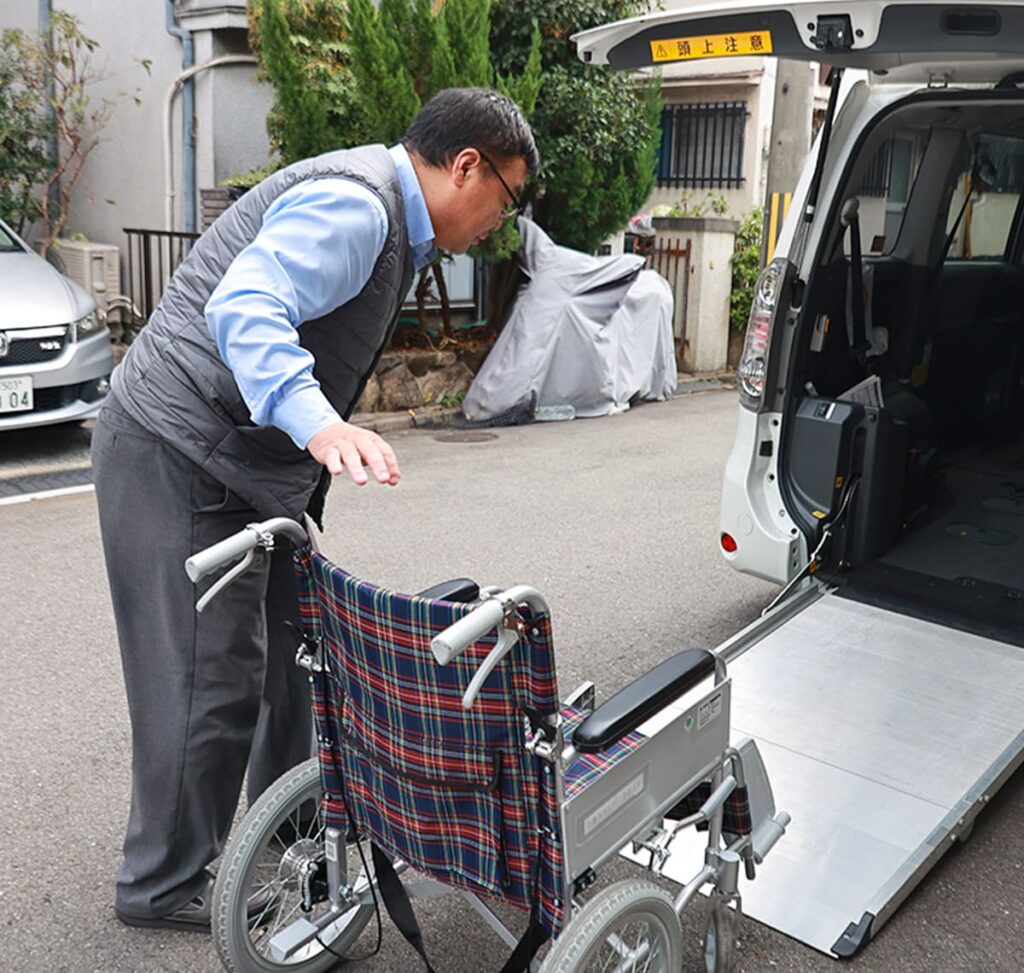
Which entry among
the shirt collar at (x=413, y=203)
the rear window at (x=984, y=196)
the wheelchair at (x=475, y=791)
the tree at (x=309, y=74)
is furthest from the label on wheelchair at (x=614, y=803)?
the tree at (x=309, y=74)

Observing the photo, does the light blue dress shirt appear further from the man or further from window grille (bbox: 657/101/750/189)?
window grille (bbox: 657/101/750/189)

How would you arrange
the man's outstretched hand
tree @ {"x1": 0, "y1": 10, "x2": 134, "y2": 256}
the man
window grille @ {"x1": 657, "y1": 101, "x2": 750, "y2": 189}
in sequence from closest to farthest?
the man's outstretched hand < the man < tree @ {"x1": 0, "y1": 10, "x2": 134, "y2": 256} < window grille @ {"x1": 657, "y1": 101, "x2": 750, "y2": 189}

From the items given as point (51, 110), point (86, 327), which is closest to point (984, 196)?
point (86, 327)

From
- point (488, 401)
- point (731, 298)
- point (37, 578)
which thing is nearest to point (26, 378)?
point (37, 578)

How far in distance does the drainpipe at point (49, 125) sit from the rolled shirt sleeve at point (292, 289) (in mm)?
9285

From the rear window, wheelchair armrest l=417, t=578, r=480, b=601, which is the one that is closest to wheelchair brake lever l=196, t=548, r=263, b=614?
wheelchair armrest l=417, t=578, r=480, b=601

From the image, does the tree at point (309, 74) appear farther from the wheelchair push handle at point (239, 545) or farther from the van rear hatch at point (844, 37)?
the wheelchair push handle at point (239, 545)

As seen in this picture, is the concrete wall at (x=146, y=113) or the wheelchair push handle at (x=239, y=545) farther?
the concrete wall at (x=146, y=113)

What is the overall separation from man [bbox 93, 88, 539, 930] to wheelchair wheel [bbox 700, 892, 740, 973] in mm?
1129

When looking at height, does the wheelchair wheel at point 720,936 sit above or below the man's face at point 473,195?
below

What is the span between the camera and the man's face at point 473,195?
2572mm

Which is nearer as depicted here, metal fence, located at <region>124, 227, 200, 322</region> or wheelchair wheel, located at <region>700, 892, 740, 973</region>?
wheelchair wheel, located at <region>700, 892, 740, 973</region>

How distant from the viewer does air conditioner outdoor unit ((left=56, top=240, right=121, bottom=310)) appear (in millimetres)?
10344

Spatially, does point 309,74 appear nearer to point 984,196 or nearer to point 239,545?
point 984,196
